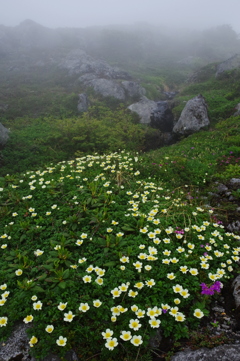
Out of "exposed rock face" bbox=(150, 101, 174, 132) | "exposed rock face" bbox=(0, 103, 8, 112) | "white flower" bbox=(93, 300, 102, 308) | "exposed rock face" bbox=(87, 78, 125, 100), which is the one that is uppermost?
"exposed rock face" bbox=(87, 78, 125, 100)

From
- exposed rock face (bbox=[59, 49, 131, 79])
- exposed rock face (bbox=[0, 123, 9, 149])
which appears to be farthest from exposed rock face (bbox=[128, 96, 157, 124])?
exposed rock face (bbox=[0, 123, 9, 149])

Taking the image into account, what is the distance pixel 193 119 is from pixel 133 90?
11.8 metres

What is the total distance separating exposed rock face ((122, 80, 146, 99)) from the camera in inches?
921

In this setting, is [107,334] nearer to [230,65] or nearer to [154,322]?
[154,322]

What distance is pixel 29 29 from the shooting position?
4803 centimetres

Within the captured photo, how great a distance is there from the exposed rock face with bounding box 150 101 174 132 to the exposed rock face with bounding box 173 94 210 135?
92.2 inches

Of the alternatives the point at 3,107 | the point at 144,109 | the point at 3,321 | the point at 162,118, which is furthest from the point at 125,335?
the point at 3,107

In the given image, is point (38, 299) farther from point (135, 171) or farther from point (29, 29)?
point (29, 29)

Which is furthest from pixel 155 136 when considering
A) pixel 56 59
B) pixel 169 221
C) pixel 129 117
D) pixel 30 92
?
pixel 56 59

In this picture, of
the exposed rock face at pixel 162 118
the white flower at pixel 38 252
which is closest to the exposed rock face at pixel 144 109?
the exposed rock face at pixel 162 118

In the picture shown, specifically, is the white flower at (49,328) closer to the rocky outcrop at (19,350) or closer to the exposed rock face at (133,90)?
the rocky outcrop at (19,350)

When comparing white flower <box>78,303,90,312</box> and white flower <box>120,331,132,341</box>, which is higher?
white flower <box>120,331,132,341</box>

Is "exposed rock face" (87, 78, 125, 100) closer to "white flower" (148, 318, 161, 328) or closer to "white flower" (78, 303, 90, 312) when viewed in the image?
"white flower" (78, 303, 90, 312)

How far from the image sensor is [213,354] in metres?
2.54
